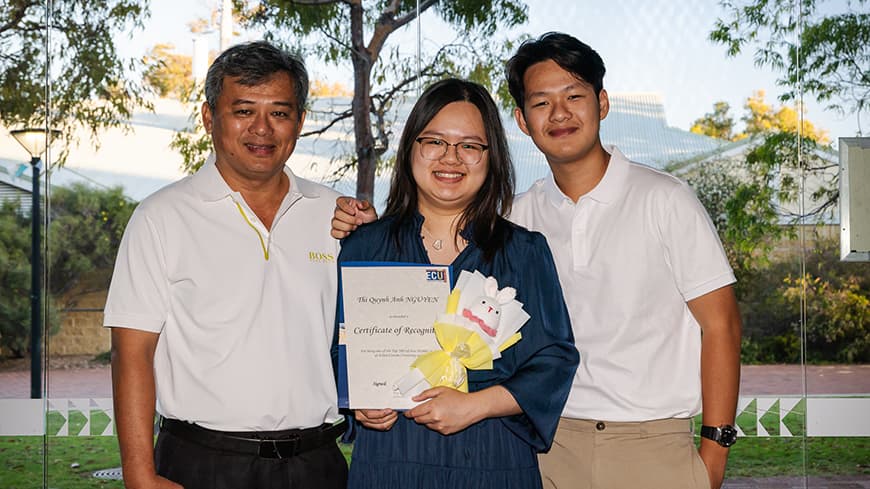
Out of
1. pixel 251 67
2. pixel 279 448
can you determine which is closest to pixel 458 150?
pixel 251 67

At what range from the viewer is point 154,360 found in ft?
9.17

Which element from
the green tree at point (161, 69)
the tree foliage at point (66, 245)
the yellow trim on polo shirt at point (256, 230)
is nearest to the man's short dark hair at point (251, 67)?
the yellow trim on polo shirt at point (256, 230)

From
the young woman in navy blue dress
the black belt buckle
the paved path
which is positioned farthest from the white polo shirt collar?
the paved path

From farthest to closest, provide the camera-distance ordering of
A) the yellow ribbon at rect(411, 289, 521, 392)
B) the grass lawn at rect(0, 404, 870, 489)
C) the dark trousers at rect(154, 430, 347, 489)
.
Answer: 1. the grass lawn at rect(0, 404, 870, 489)
2. the dark trousers at rect(154, 430, 347, 489)
3. the yellow ribbon at rect(411, 289, 521, 392)

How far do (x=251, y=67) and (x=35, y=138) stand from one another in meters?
3.28

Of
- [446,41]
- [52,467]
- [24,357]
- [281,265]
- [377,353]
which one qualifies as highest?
[446,41]

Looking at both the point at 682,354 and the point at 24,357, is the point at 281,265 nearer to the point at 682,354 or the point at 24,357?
the point at 682,354

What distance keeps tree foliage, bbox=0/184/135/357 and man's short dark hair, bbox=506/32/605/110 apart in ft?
10.8

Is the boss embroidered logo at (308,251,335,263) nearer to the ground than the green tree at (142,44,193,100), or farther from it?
nearer to the ground

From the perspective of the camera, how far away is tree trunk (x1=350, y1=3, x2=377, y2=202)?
17.9ft

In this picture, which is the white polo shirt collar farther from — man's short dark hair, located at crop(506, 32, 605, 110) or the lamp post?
the lamp post

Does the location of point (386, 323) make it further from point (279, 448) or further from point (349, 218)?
point (279, 448)

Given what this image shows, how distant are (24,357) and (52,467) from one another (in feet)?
2.41

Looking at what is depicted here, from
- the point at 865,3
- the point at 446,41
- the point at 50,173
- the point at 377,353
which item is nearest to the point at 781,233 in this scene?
the point at 865,3
